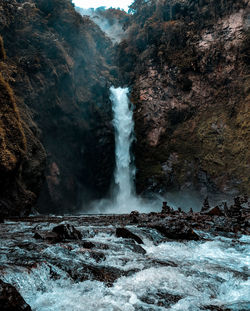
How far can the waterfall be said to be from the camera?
2918cm

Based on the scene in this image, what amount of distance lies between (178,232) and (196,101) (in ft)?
81.5

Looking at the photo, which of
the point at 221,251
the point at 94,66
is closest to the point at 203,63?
the point at 94,66

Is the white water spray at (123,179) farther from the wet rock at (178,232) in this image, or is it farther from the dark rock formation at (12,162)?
the wet rock at (178,232)

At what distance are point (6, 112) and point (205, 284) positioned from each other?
14.2 metres

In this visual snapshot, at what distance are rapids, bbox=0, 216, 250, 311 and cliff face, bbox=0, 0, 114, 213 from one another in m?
13.9

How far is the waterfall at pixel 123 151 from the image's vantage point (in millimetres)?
29183

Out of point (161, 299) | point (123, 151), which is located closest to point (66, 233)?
point (161, 299)

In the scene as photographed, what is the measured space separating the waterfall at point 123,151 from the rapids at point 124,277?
22777mm

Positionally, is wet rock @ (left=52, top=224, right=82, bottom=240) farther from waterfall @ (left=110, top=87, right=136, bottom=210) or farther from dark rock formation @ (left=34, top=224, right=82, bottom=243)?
waterfall @ (left=110, top=87, right=136, bottom=210)

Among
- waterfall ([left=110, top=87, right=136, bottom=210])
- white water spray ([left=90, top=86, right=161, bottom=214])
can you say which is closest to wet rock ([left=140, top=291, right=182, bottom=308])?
white water spray ([left=90, top=86, right=161, bottom=214])

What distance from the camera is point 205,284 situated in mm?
3934

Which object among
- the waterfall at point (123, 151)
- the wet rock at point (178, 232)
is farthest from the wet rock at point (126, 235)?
the waterfall at point (123, 151)

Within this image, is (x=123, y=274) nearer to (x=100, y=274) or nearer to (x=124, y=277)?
(x=124, y=277)

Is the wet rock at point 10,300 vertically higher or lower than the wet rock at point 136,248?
lower
